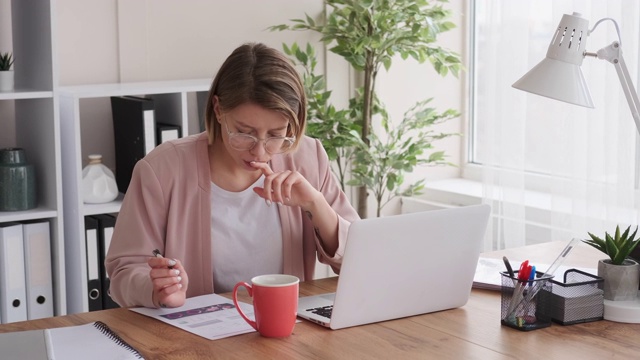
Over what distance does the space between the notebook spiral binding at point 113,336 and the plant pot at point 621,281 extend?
992 mm

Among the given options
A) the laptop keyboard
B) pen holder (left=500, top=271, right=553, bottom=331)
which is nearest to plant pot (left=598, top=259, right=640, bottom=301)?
pen holder (left=500, top=271, right=553, bottom=331)

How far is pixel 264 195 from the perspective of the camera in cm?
213

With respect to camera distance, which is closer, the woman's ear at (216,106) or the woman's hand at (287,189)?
the woman's hand at (287,189)

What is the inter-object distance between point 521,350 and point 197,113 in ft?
6.90

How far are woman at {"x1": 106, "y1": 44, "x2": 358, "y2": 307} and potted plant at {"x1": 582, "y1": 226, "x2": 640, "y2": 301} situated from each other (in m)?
0.63

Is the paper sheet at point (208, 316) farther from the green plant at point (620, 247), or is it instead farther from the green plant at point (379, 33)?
the green plant at point (379, 33)

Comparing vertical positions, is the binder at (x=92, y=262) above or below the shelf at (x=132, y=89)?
below

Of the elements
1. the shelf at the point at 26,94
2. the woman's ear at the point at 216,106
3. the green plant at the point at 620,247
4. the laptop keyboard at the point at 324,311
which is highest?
the shelf at the point at 26,94

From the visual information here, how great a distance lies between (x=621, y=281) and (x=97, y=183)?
1.91 m

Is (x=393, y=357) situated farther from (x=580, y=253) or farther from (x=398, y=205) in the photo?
(x=398, y=205)

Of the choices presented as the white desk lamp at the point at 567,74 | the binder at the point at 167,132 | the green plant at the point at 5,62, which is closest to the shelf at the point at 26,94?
the green plant at the point at 5,62

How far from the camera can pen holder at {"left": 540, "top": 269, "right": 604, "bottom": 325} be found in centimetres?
191

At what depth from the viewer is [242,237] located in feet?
7.71

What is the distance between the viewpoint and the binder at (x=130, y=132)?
327 centimetres
